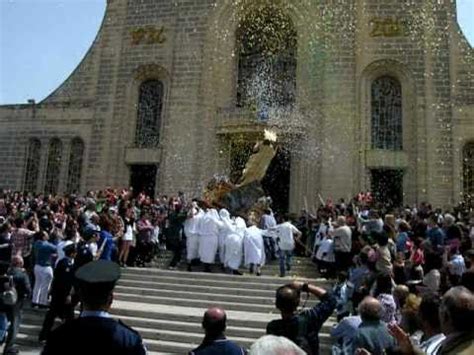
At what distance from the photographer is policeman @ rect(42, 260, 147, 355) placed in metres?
2.76

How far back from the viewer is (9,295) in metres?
8.26

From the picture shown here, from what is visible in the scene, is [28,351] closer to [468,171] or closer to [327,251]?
[327,251]

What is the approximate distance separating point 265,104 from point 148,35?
22.1 feet

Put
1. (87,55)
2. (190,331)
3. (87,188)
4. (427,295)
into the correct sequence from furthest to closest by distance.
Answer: (87,55) < (87,188) < (190,331) < (427,295)

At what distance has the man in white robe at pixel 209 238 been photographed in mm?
13984

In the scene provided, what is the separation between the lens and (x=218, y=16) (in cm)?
2516

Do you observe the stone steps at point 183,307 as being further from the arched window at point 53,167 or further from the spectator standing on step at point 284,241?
the arched window at point 53,167

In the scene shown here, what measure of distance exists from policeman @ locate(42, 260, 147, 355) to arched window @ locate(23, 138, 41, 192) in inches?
975

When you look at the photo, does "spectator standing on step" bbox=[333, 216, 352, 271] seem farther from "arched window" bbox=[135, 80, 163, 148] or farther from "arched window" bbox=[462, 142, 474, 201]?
"arched window" bbox=[135, 80, 163, 148]

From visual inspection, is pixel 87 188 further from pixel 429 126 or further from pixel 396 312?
pixel 396 312

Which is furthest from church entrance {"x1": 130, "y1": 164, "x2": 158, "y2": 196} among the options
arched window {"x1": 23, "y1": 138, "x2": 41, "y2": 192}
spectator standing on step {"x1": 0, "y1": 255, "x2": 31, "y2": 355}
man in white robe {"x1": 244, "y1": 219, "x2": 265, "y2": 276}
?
spectator standing on step {"x1": 0, "y1": 255, "x2": 31, "y2": 355}

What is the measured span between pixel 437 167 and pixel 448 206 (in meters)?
1.64

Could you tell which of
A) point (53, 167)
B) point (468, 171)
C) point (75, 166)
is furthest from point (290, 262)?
point (53, 167)

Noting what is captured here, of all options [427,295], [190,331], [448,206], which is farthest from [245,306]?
[448,206]
